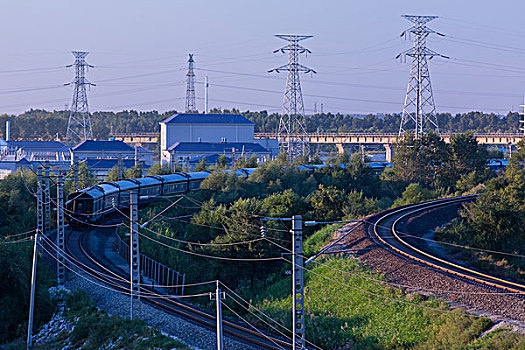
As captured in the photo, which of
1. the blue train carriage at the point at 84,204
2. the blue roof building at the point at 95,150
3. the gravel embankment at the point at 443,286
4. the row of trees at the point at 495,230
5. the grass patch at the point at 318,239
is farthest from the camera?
the blue roof building at the point at 95,150

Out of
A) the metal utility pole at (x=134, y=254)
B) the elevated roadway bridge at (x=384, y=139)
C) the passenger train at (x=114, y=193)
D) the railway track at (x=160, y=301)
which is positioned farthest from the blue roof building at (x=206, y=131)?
the metal utility pole at (x=134, y=254)

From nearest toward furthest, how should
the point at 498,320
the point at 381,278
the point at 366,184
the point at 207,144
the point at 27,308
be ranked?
1. the point at 498,320
2. the point at 381,278
3. the point at 27,308
4. the point at 366,184
5. the point at 207,144

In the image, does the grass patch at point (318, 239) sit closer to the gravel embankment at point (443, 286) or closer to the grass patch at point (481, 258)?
the gravel embankment at point (443, 286)

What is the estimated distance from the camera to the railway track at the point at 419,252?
938 inches

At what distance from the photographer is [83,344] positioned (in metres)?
24.0

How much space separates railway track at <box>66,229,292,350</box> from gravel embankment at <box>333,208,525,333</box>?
590cm

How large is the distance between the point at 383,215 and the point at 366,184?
26814mm

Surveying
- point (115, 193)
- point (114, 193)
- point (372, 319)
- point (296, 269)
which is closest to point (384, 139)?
point (115, 193)

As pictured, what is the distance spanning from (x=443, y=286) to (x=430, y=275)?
44.7 inches

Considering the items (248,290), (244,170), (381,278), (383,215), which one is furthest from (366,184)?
(381,278)

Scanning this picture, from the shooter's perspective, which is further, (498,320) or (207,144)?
(207,144)

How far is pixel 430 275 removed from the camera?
83.6 feet

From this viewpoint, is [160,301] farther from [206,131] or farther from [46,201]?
[206,131]

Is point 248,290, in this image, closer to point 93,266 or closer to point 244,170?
point 93,266
